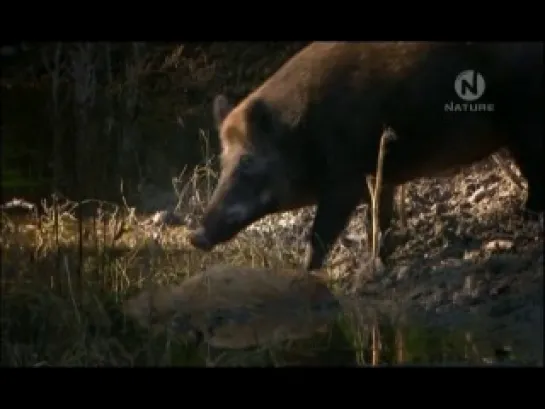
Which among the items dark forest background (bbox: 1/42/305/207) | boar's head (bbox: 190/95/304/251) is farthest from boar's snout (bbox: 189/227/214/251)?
dark forest background (bbox: 1/42/305/207)

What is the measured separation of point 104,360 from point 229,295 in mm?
437

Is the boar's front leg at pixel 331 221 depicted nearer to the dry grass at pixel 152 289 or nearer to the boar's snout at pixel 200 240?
the dry grass at pixel 152 289

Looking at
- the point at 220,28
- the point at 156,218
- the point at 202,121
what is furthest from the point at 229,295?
the point at 220,28

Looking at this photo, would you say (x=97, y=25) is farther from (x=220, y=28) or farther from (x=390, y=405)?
(x=390, y=405)

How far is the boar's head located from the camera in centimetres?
305

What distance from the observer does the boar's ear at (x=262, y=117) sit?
305 centimetres

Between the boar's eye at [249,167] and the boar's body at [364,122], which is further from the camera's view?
the boar's eye at [249,167]

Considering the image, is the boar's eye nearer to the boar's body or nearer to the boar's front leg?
the boar's body

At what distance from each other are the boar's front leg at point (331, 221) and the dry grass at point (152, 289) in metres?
0.04

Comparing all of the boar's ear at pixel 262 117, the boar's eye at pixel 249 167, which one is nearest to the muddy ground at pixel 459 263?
the boar's eye at pixel 249 167

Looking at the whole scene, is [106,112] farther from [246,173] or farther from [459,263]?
[459,263]

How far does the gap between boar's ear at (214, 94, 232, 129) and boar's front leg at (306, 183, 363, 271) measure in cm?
41

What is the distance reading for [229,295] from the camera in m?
3.02

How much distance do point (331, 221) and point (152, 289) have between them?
0.60 m
